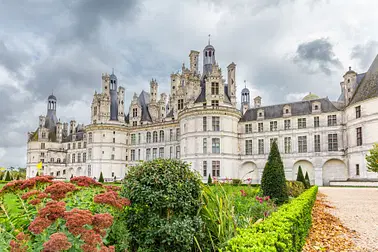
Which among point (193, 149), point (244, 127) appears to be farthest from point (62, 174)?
point (244, 127)

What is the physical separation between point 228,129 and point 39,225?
32.1 metres

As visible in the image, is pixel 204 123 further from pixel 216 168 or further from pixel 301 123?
pixel 301 123

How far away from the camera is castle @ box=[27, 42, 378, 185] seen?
100 feet

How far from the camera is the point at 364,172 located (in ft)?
91.6

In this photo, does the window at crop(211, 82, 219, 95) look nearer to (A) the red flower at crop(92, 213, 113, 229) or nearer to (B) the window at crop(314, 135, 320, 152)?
(B) the window at crop(314, 135, 320, 152)

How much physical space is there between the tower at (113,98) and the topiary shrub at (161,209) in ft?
135

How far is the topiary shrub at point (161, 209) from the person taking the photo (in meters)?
5.27

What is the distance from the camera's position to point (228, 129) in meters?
34.7

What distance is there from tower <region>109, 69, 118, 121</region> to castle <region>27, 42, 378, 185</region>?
175 mm

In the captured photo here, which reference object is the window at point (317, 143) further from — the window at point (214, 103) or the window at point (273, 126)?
the window at point (214, 103)

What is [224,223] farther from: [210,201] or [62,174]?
[62,174]

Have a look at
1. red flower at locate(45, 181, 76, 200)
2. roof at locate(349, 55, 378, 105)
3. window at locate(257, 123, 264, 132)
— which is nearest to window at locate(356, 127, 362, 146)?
roof at locate(349, 55, 378, 105)

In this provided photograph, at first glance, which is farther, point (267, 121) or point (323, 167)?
point (267, 121)

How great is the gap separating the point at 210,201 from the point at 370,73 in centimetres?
3181
